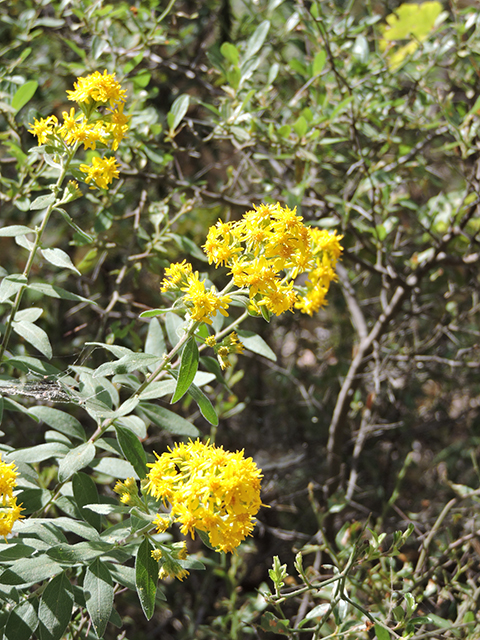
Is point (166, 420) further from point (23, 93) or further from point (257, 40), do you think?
point (257, 40)

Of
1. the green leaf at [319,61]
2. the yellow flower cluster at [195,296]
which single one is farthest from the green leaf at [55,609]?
the green leaf at [319,61]

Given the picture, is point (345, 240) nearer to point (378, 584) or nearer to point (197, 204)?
point (197, 204)

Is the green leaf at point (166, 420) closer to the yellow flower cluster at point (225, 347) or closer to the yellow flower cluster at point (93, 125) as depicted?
the yellow flower cluster at point (225, 347)

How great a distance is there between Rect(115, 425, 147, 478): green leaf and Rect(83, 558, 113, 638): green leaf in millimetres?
265

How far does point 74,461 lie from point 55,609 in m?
0.38

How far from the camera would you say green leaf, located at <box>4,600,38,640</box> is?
56.7 inches

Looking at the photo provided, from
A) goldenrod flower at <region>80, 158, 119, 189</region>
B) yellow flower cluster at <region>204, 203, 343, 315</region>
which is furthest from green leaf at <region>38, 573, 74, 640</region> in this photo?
goldenrod flower at <region>80, 158, 119, 189</region>

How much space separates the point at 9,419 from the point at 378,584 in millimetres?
1837

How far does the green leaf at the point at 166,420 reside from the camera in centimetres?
170

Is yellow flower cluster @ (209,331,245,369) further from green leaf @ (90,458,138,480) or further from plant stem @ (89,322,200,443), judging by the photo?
green leaf @ (90,458,138,480)

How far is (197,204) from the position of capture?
266cm

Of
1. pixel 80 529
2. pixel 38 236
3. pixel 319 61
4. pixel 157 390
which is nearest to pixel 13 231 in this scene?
pixel 38 236

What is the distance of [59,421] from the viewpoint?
5.76 ft

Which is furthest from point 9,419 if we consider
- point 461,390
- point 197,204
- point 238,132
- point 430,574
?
point 461,390
